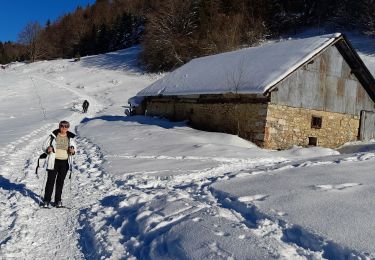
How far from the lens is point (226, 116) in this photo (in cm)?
1812

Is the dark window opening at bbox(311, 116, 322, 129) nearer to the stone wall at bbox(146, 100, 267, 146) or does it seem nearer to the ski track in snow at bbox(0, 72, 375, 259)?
the stone wall at bbox(146, 100, 267, 146)

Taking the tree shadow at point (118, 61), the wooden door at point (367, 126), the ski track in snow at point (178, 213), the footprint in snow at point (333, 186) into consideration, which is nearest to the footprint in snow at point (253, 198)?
the ski track in snow at point (178, 213)

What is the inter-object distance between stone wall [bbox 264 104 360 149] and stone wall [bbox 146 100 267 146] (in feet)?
1.43

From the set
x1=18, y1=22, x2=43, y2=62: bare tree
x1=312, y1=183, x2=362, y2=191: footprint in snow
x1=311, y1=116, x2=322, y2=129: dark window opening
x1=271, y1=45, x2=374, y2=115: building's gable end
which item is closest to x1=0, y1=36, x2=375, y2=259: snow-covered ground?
x1=312, y1=183, x2=362, y2=191: footprint in snow

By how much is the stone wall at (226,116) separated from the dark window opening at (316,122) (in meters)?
2.96

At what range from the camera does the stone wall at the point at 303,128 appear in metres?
16.5

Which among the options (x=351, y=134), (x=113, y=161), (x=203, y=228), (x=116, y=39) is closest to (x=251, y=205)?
(x=203, y=228)

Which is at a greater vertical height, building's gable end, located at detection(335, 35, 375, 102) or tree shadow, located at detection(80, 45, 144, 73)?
tree shadow, located at detection(80, 45, 144, 73)

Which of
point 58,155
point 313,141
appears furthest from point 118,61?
point 58,155

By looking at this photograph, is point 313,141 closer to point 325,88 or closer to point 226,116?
point 325,88

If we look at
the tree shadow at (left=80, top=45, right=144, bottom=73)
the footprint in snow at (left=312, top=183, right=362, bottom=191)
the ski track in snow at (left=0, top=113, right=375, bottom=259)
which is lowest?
the ski track in snow at (left=0, top=113, right=375, bottom=259)

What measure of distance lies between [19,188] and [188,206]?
4.01m

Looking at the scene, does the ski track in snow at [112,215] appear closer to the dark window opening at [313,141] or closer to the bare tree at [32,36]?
the dark window opening at [313,141]

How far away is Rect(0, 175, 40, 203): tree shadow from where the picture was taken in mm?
8156
